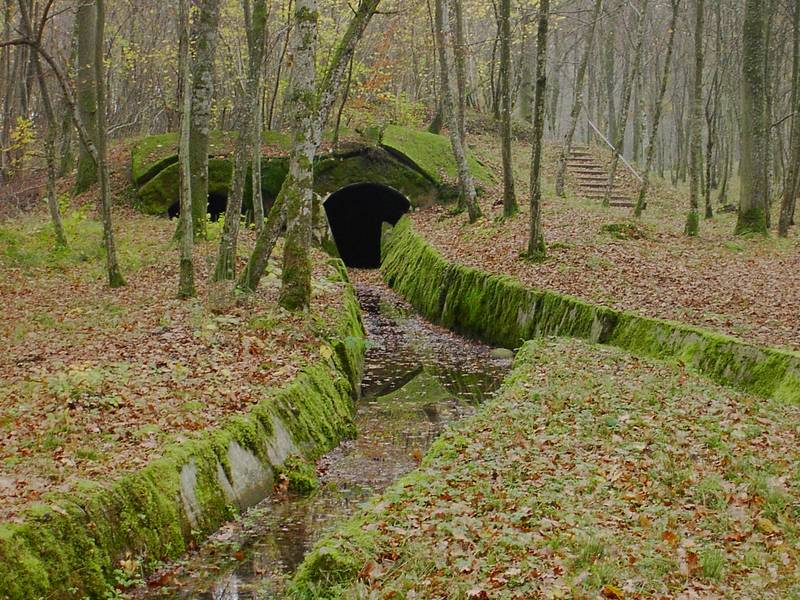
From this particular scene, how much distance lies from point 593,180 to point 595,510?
92.3ft

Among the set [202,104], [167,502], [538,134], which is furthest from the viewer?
[538,134]

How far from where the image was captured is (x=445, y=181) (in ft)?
92.1

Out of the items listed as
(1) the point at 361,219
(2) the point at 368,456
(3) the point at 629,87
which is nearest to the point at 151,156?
(1) the point at 361,219

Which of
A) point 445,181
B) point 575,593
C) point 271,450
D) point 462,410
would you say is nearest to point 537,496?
point 575,593

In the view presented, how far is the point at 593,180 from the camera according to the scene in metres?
32.7

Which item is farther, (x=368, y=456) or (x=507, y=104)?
(x=507, y=104)

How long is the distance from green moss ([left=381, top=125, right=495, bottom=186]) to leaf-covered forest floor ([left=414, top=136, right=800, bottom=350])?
2.83 m

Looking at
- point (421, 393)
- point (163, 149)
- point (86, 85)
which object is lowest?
point (421, 393)

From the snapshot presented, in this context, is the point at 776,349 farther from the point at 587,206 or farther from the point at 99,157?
the point at 587,206

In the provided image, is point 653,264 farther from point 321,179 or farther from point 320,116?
point 321,179

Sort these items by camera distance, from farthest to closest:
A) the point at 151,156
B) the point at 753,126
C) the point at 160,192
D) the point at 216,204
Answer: the point at 216,204 → the point at 151,156 → the point at 160,192 → the point at 753,126

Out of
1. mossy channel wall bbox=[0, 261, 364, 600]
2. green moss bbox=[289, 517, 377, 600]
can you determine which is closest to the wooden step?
mossy channel wall bbox=[0, 261, 364, 600]

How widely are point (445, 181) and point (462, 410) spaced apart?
16954mm

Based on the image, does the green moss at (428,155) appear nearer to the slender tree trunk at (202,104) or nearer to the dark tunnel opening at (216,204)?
the dark tunnel opening at (216,204)
